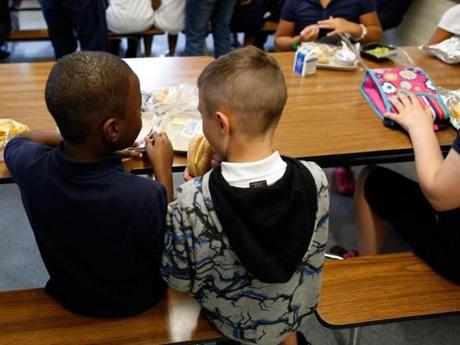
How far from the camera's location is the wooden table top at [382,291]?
1126mm

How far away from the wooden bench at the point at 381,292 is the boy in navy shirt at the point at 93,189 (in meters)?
0.49

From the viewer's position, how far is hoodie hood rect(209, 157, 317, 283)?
84 cm

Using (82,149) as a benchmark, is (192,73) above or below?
below

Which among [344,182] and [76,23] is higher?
[76,23]

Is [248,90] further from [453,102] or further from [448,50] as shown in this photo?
[448,50]

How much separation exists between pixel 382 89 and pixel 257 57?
74 cm

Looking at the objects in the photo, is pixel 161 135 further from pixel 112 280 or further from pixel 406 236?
pixel 406 236

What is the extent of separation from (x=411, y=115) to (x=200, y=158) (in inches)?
27.3

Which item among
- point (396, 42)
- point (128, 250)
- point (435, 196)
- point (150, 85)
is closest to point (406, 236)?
point (435, 196)

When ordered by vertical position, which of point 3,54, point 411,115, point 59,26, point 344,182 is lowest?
point 3,54

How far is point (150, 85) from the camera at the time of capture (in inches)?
62.3

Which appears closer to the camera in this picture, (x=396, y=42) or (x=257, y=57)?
(x=257, y=57)

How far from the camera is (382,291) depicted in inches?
46.7

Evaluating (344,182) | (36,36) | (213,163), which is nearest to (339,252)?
(344,182)
